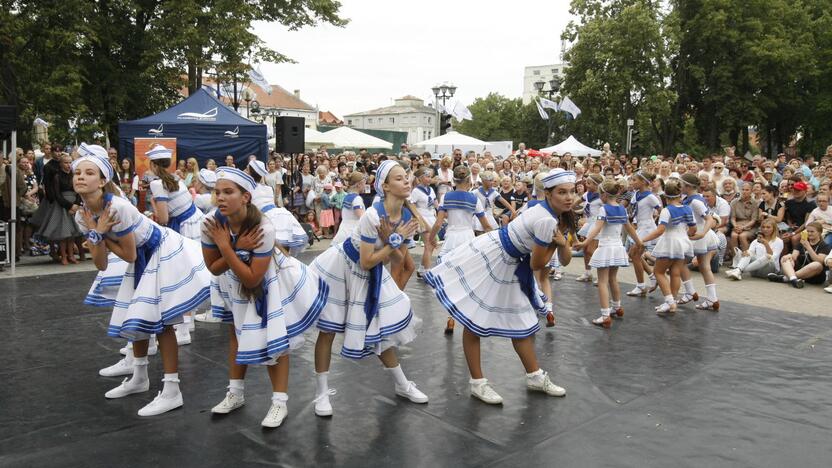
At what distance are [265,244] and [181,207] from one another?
3023mm

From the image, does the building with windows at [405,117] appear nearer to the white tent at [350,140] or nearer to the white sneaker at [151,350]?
the white tent at [350,140]

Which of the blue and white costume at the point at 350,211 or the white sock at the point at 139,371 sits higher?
the blue and white costume at the point at 350,211

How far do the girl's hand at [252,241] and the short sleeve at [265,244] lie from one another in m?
0.02

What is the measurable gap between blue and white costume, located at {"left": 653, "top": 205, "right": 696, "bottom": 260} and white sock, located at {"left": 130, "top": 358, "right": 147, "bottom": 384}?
20.7 ft

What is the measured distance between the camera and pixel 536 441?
4.41 metres

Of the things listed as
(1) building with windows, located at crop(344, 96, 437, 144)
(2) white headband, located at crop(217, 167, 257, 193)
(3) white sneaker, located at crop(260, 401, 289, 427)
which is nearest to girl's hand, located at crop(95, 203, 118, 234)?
(2) white headband, located at crop(217, 167, 257, 193)

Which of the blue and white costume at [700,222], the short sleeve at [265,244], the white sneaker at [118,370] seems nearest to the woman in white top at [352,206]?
the white sneaker at [118,370]

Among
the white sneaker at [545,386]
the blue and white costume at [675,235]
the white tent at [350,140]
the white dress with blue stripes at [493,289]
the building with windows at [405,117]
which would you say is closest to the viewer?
the white dress with blue stripes at [493,289]

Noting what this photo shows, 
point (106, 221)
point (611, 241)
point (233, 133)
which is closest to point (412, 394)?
point (106, 221)

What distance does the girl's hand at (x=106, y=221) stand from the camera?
4418 millimetres

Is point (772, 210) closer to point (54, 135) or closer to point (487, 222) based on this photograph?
point (487, 222)

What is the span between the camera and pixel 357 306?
463 centimetres

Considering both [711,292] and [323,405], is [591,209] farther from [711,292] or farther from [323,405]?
[323,405]

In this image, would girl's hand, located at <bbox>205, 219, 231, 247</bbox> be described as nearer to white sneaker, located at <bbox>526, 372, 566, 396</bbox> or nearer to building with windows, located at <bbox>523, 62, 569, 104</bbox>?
white sneaker, located at <bbox>526, 372, 566, 396</bbox>
